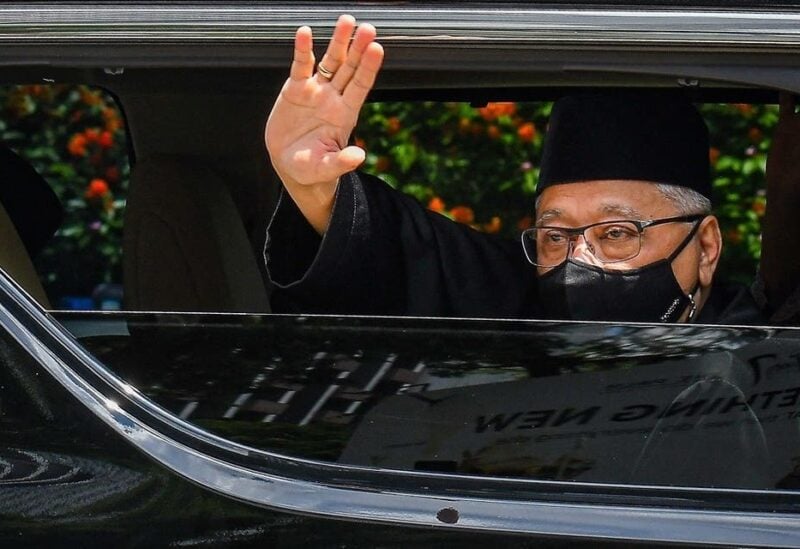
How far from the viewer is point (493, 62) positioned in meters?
1.57

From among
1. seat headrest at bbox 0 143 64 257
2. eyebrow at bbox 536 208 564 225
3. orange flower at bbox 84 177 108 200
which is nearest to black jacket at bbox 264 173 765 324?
eyebrow at bbox 536 208 564 225

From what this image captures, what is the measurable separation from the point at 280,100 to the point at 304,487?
590 millimetres

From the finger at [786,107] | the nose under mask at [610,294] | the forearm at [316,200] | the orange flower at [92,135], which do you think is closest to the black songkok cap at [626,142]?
the finger at [786,107]

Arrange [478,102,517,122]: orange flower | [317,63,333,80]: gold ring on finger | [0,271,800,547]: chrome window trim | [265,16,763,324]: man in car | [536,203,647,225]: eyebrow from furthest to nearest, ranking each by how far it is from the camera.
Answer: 1. [478,102,517,122]: orange flower
2. [536,203,647,225]: eyebrow
3. [265,16,763,324]: man in car
4. [317,63,333,80]: gold ring on finger
5. [0,271,800,547]: chrome window trim

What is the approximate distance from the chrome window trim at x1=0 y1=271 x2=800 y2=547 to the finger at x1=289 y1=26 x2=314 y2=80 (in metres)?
0.45

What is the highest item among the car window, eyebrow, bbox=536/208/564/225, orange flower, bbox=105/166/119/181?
eyebrow, bbox=536/208/564/225

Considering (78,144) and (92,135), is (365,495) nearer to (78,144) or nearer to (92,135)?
(92,135)

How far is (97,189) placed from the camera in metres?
5.10

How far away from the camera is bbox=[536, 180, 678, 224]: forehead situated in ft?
7.32

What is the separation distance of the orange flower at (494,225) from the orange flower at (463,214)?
0.07 m

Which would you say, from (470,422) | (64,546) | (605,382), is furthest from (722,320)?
(64,546)

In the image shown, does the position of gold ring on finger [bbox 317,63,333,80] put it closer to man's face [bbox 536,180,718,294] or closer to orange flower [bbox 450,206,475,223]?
man's face [bbox 536,180,718,294]

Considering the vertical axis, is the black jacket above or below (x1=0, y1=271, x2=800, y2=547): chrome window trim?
above

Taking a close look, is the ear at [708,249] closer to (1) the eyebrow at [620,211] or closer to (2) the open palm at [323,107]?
(1) the eyebrow at [620,211]
